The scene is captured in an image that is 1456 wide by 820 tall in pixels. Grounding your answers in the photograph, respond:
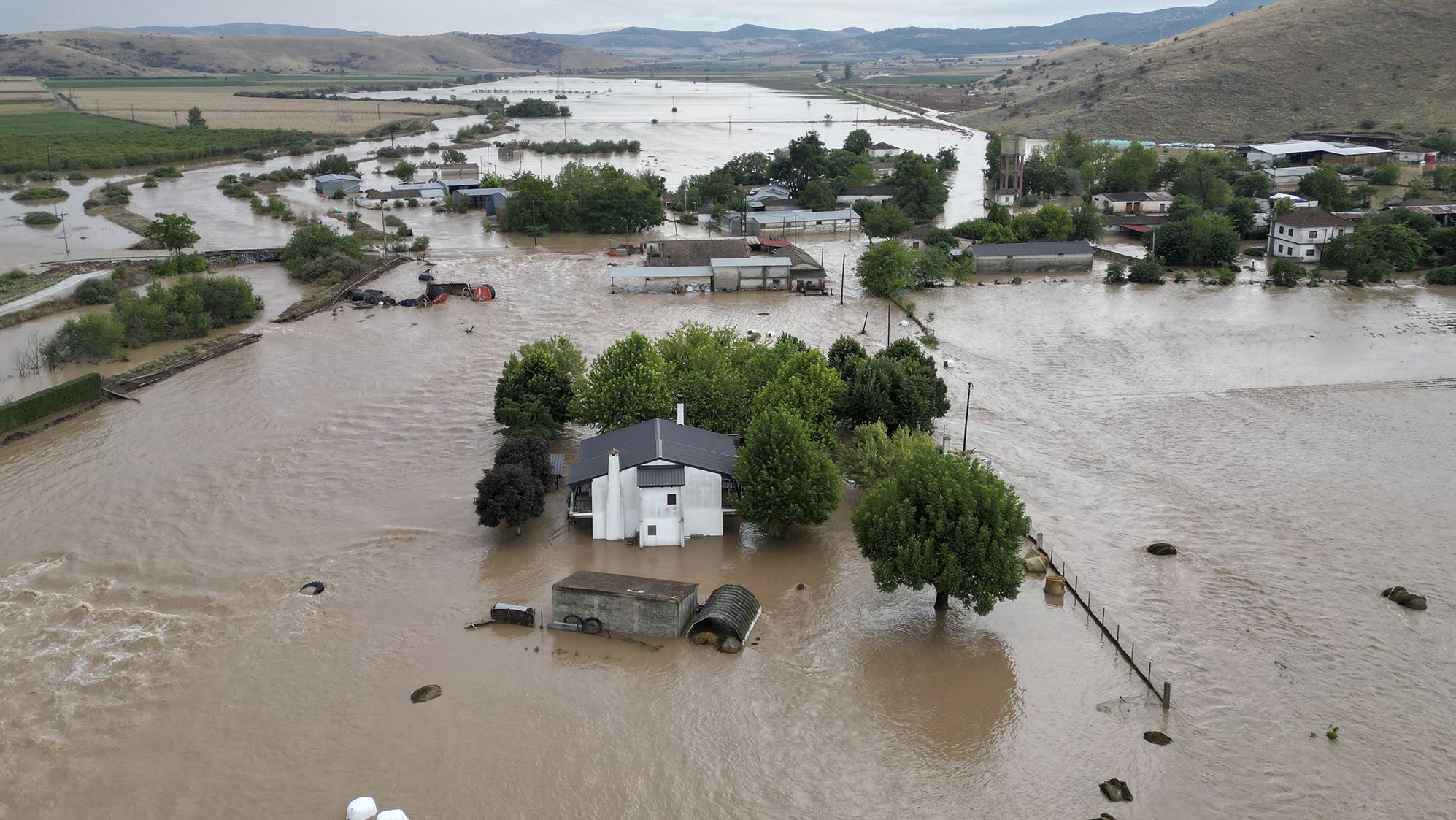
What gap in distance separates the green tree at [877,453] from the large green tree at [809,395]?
2.35 ft

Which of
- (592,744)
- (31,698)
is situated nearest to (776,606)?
(592,744)

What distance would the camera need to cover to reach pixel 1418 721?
16.4 metres

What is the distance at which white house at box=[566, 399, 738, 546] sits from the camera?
21.4 meters

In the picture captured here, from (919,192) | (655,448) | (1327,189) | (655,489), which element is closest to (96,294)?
(655,448)

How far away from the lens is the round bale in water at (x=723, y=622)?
18.1 metres

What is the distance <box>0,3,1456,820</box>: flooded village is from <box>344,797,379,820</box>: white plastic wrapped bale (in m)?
0.08

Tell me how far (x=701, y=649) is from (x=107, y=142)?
94416 mm

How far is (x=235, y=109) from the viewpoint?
422 feet

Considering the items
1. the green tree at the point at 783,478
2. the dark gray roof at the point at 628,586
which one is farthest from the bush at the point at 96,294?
the green tree at the point at 783,478

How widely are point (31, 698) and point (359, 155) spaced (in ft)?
280

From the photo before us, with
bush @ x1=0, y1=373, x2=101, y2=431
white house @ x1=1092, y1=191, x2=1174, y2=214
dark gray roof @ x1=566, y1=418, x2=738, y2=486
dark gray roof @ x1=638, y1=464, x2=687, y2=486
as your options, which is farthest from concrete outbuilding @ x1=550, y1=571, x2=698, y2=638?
white house @ x1=1092, y1=191, x2=1174, y2=214

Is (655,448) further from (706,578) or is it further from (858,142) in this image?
(858,142)

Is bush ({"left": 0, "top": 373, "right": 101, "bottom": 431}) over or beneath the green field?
beneath

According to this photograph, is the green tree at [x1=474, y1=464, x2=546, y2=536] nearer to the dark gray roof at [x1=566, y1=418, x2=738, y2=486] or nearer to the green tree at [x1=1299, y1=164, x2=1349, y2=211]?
the dark gray roof at [x1=566, y1=418, x2=738, y2=486]
